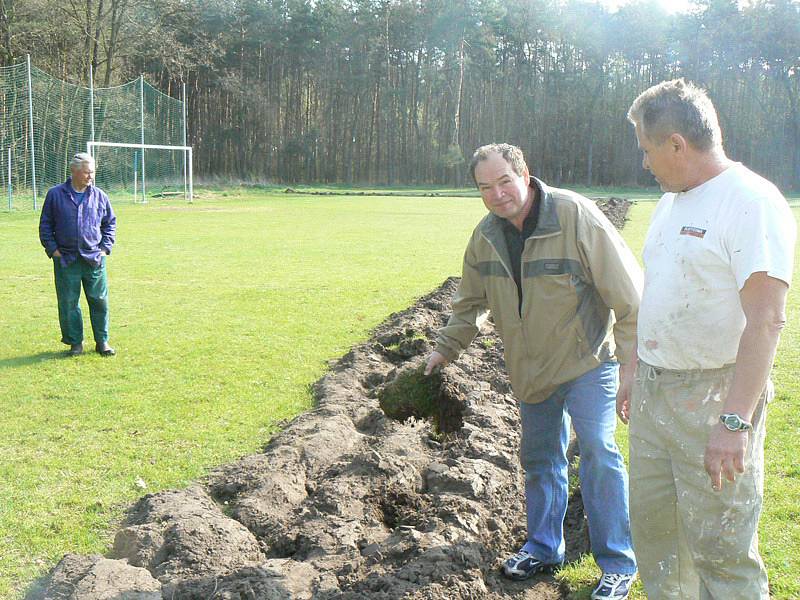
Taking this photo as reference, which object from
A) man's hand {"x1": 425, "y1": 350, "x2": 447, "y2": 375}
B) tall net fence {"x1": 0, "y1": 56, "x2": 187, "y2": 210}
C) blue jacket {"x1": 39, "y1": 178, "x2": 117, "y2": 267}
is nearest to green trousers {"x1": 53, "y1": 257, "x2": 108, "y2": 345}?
blue jacket {"x1": 39, "y1": 178, "x2": 117, "y2": 267}

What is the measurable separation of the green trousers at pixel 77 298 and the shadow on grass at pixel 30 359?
0.57 ft

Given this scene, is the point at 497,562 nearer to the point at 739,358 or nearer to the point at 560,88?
the point at 739,358

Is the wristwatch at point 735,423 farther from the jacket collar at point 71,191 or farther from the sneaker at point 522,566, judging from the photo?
the jacket collar at point 71,191

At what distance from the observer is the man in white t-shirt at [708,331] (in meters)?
2.54

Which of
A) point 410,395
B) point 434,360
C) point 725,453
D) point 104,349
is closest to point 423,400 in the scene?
point 410,395

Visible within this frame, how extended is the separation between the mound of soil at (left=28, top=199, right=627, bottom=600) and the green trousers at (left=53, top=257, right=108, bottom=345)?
10.8 feet

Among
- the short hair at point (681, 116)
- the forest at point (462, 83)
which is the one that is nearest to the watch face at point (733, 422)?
the short hair at point (681, 116)

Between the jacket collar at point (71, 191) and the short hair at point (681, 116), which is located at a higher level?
the short hair at point (681, 116)

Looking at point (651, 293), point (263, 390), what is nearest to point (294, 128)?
point (263, 390)

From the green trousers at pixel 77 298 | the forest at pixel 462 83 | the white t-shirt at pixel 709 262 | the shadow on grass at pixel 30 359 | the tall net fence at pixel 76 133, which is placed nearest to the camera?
the white t-shirt at pixel 709 262

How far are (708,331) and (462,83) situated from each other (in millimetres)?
65440

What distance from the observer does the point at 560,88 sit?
65.6 metres

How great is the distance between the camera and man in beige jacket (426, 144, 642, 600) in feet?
12.3

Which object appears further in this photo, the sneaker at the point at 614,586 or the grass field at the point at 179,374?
the grass field at the point at 179,374
